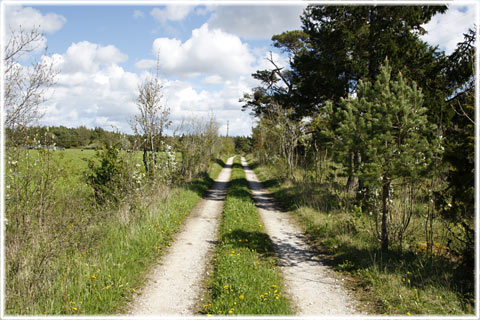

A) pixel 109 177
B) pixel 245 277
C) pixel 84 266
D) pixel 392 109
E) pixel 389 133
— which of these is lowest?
pixel 245 277

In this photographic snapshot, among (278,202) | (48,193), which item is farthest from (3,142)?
(278,202)

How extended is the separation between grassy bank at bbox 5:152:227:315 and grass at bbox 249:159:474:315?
13.4 ft

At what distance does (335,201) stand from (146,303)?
865 centimetres

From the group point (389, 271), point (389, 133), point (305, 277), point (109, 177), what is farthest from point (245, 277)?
point (109, 177)

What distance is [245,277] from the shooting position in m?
5.93

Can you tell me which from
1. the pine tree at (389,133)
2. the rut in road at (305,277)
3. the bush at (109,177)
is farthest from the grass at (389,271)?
the bush at (109,177)

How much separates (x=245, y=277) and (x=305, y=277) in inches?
52.1

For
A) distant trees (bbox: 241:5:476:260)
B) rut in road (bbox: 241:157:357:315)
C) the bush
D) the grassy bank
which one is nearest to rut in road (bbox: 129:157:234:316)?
the grassy bank

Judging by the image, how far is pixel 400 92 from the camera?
6383 millimetres

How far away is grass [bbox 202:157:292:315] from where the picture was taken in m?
4.96

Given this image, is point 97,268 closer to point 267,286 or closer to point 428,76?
point 267,286

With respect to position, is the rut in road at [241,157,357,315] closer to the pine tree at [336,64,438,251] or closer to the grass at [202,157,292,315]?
the grass at [202,157,292,315]

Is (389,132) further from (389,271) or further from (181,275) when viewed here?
(181,275)

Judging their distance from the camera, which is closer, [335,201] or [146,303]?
[146,303]
